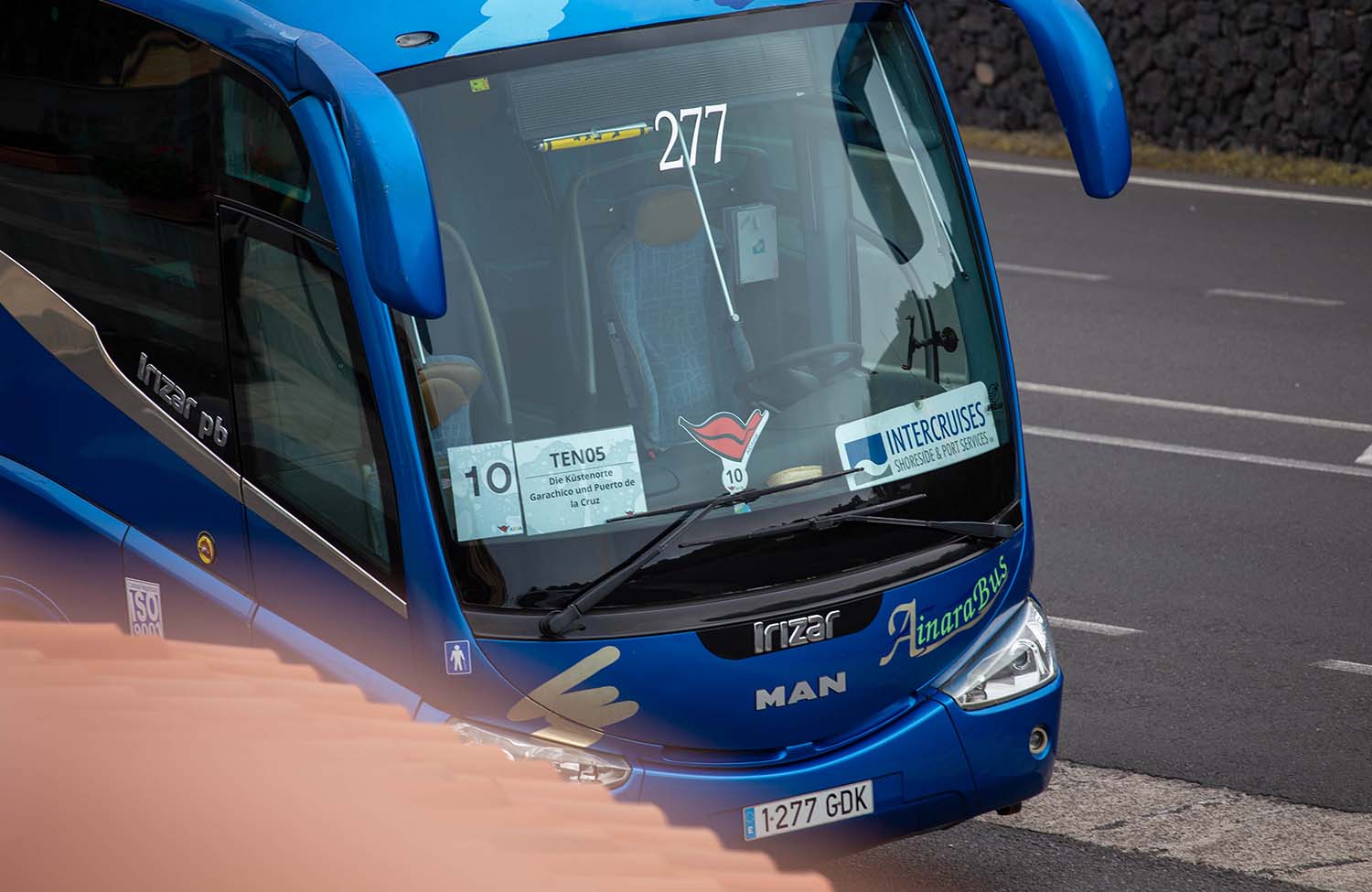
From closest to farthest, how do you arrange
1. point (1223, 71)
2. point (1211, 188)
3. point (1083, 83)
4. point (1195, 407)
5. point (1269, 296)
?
1. point (1083, 83)
2. point (1195, 407)
3. point (1269, 296)
4. point (1211, 188)
5. point (1223, 71)

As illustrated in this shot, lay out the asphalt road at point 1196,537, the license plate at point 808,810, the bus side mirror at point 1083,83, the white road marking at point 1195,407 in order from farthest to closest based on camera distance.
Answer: the white road marking at point 1195,407, the asphalt road at point 1196,537, the bus side mirror at point 1083,83, the license plate at point 808,810

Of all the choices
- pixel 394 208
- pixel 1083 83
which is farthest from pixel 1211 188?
pixel 394 208

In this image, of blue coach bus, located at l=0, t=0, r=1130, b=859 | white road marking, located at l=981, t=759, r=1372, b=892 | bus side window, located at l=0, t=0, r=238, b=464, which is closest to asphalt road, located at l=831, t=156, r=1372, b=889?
white road marking, located at l=981, t=759, r=1372, b=892

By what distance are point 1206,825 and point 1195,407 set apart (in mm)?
5415

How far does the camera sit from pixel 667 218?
498 centimetres

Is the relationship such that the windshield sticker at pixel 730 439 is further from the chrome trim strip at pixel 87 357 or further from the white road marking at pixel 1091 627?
the white road marking at pixel 1091 627

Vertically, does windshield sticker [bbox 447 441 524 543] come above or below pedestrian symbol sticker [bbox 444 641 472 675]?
above

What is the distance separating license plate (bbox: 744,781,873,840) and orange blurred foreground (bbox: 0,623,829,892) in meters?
2.02

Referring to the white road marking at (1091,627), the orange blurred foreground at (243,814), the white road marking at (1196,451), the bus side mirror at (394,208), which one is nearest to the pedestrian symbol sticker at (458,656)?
the bus side mirror at (394,208)

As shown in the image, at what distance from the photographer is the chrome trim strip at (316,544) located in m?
4.69

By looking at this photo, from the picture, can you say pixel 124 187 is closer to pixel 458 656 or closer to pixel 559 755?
pixel 458 656

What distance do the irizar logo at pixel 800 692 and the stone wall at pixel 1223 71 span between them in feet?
52.0

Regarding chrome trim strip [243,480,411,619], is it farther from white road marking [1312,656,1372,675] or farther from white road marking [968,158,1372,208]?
white road marking [968,158,1372,208]

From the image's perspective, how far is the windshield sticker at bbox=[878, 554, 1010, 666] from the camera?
4941mm
